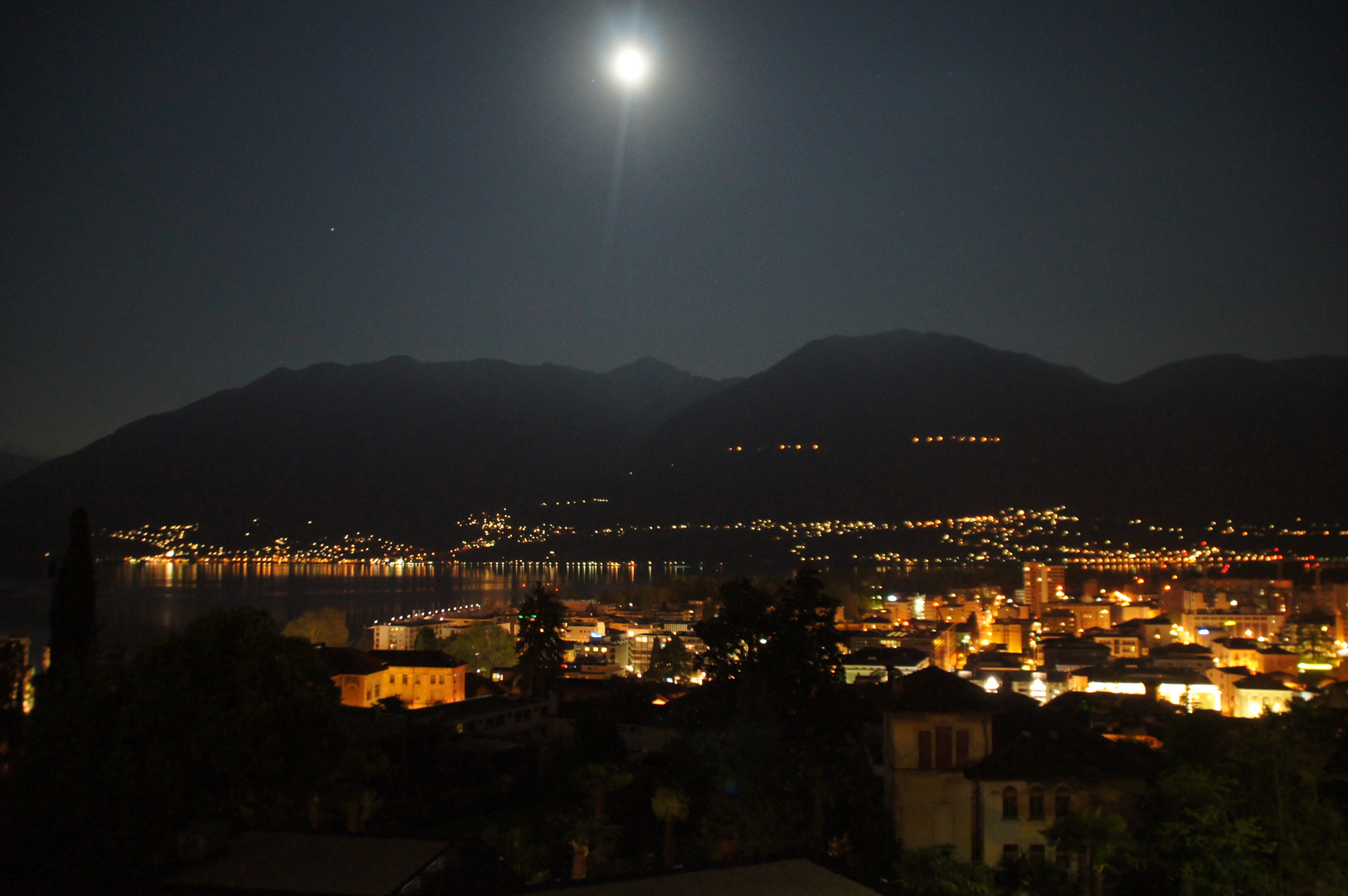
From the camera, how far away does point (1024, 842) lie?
7879mm

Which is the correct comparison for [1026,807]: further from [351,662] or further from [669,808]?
[351,662]

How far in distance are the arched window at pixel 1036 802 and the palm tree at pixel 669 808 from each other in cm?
298

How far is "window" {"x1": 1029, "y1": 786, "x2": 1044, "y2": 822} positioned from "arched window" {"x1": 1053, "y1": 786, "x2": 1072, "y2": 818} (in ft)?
0.31

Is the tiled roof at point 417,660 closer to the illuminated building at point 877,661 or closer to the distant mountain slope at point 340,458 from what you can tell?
the illuminated building at point 877,661

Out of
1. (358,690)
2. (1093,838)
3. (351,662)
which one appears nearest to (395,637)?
(351,662)

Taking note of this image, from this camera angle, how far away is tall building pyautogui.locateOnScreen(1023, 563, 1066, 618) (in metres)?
53.8

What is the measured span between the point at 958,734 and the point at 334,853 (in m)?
5.16

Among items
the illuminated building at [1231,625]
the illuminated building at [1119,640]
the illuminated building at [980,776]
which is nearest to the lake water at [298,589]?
the illuminated building at [980,776]

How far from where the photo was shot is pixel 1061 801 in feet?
26.0

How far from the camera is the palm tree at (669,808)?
29.1ft

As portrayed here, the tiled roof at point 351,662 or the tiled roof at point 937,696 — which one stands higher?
the tiled roof at point 937,696

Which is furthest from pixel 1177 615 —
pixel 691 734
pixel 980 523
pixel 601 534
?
pixel 601 534

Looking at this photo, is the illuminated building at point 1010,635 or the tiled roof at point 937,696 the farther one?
the illuminated building at point 1010,635

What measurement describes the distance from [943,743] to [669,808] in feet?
8.17
